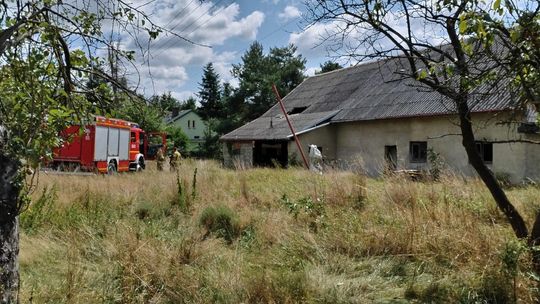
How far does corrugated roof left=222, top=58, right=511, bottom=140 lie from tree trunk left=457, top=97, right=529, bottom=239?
11.0m

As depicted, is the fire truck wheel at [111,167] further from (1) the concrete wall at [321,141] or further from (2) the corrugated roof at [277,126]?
(1) the concrete wall at [321,141]

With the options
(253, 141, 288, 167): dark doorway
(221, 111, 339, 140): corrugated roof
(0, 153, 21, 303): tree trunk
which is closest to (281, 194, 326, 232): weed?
(0, 153, 21, 303): tree trunk

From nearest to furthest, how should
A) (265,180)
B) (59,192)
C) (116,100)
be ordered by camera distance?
(116,100) → (59,192) → (265,180)

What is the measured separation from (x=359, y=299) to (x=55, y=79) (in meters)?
3.35

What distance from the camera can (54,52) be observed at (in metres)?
3.51

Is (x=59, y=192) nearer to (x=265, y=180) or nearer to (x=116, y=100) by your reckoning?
(x=265, y=180)

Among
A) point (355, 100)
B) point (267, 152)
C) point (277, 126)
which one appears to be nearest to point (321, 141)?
point (355, 100)

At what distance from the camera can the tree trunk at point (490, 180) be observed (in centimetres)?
502

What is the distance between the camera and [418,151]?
67.1ft

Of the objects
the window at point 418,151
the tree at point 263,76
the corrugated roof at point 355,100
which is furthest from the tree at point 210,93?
the window at point 418,151

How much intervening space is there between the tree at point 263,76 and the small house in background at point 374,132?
621 inches

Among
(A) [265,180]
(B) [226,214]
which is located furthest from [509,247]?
(A) [265,180]

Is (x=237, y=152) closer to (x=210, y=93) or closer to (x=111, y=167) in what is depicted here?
(x=111, y=167)

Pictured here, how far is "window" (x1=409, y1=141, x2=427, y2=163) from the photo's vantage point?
20203mm
